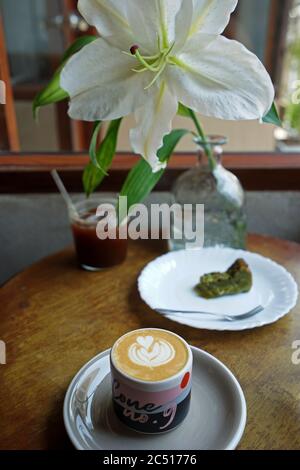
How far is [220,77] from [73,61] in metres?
0.20

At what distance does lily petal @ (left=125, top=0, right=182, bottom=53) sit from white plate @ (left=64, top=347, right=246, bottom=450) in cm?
42

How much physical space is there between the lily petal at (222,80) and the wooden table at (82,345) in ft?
1.10

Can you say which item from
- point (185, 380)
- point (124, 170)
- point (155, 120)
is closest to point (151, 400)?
point (185, 380)

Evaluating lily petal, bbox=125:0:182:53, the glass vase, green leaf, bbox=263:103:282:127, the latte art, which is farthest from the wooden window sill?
the latte art

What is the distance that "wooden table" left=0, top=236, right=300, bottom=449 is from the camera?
496 mm

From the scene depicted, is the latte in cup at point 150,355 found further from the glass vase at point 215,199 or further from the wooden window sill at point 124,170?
the wooden window sill at point 124,170

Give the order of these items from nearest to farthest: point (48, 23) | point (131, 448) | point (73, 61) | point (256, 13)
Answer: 1. point (131, 448)
2. point (73, 61)
3. point (48, 23)
4. point (256, 13)

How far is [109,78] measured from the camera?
23.2 inches

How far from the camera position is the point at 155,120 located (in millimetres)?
577

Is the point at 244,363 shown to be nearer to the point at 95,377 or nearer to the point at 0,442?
the point at 95,377

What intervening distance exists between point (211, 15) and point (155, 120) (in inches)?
5.7

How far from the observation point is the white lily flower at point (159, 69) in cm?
53

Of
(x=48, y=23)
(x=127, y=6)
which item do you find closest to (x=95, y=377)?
(x=127, y=6)

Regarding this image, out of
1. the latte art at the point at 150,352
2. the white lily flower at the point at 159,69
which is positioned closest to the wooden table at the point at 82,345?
the latte art at the point at 150,352
